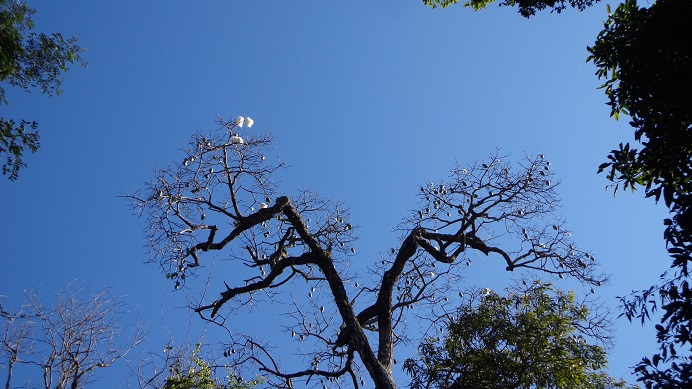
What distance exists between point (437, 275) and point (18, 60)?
279 inches

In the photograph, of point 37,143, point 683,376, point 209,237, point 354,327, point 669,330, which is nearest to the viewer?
point 683,376

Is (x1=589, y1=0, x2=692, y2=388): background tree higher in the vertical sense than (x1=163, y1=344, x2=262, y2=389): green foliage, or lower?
lower

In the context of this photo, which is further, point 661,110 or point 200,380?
point 200,380

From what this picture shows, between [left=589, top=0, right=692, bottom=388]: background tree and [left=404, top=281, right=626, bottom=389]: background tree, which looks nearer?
[left=589, top=0, right=692, bottom=388]: background tree

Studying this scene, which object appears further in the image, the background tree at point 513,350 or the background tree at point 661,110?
the background tree at point 513,350

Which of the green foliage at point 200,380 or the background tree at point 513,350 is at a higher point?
the green foliage at point 200,380

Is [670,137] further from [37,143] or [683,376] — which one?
[37,143]

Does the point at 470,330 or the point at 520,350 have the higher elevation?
the point at 470,330

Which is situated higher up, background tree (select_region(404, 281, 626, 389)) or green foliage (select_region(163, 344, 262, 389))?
green foliage (select_region(163, 344, 262, 389))

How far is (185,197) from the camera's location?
9.68 meters

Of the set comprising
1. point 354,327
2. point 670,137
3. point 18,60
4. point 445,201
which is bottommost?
point 670,137

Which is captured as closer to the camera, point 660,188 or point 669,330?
point 669,330

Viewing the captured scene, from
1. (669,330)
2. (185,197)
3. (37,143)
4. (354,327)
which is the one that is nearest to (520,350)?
(354,327)

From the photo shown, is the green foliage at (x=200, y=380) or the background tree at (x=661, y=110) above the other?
the green foliage at (x=200, y=380)
